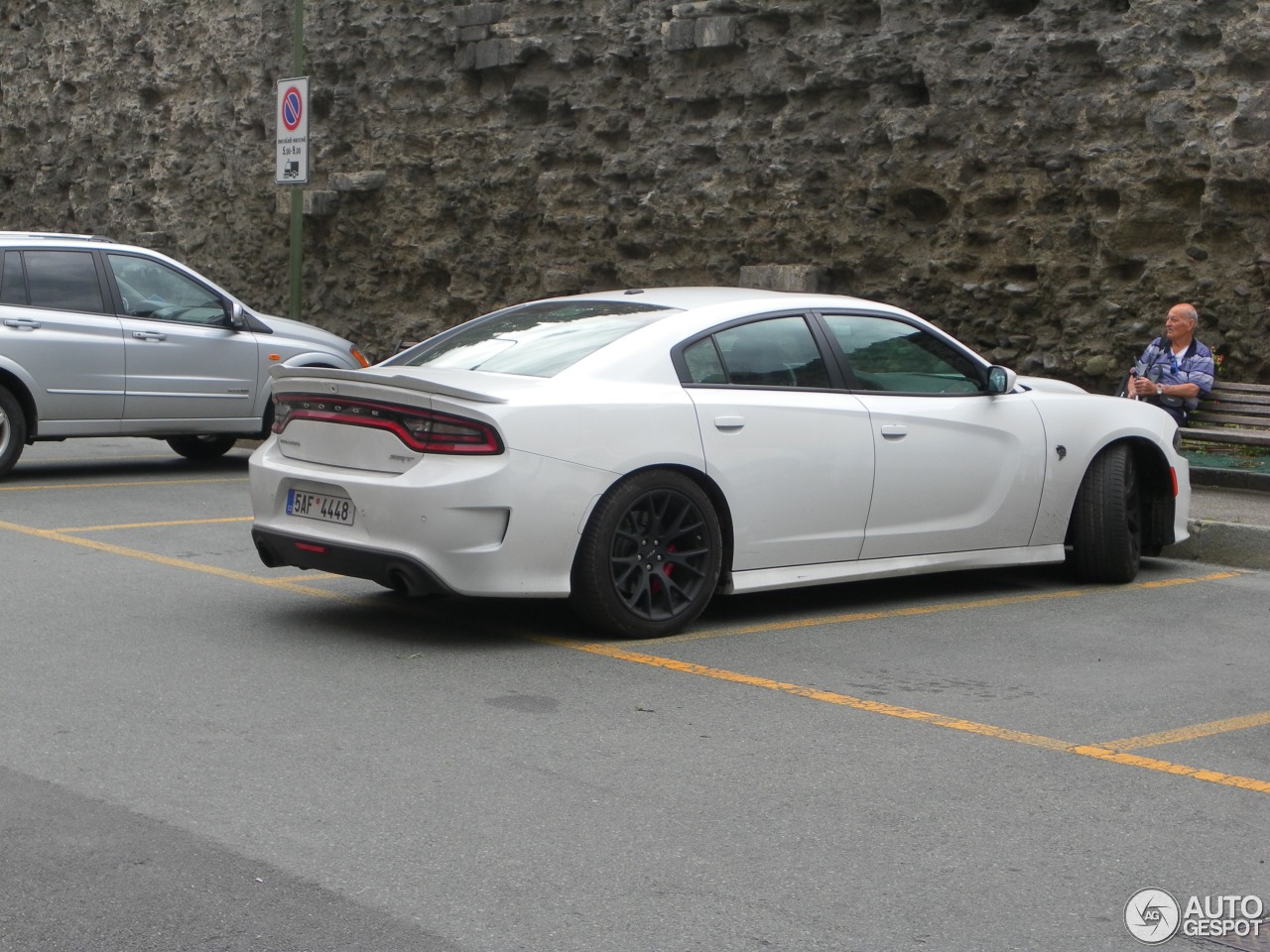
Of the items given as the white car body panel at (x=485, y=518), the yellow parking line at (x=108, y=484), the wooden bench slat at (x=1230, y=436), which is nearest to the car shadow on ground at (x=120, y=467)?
the yellow parking line at (x=108, y=484)

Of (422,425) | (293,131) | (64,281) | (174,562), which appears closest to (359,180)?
(293,131)

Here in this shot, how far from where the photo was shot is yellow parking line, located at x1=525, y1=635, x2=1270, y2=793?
5.21 metres

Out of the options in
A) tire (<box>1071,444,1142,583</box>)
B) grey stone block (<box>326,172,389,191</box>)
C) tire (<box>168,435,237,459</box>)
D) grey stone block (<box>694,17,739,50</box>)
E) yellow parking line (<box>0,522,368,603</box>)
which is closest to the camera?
yellow parking line (<box>0,522,368,603</box>)

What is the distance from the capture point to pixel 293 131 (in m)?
15.7

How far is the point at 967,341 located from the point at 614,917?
10890mm

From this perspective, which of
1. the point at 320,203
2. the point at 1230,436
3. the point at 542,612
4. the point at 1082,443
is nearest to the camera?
the point at 542,612

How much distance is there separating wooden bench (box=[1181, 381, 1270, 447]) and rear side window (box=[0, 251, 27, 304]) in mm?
8266

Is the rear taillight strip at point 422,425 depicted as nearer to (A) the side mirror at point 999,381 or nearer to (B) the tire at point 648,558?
(B) the tire at point 648,558

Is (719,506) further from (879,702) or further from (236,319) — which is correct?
(236,319)

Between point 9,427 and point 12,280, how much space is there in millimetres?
1085

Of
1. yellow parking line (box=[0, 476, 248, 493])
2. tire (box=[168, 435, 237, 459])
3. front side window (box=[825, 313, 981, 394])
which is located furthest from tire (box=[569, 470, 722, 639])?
tire (box=[168, 435, 237, 459])

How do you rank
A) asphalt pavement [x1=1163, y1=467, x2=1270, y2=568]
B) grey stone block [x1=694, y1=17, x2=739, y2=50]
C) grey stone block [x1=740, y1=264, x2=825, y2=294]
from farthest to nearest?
grey stone block [x1=694, y1=17, x2=739, y2=50] → grey stone block [x1=740, y1=264, x2=825, y2=294] → asphalt pavement [x1=1163, y1=467, x2=1270, y2=568]

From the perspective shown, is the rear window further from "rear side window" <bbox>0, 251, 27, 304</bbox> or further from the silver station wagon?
"rear side window" <bbox>0, 251, 27, 304</bbox>

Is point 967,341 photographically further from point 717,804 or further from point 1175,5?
point 717,804
